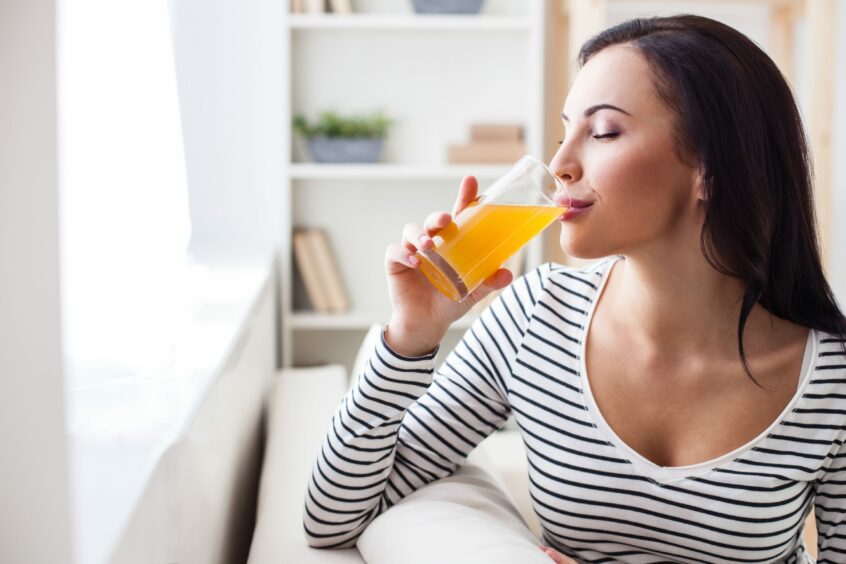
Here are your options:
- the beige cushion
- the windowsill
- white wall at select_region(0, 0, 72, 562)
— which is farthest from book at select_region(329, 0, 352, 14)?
white wall at select_region(0, 0, 72, 562)

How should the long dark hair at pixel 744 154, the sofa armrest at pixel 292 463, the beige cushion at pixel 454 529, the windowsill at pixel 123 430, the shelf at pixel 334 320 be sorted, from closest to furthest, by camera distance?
the windowsill at pixel 123 430, the beige cushion at pixel 454 529, the long dark hair at pixel 744 154, the sofa armrest at pixel 292 463, the shelf at pixel 334 320

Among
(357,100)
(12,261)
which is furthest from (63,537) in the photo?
(357,100)

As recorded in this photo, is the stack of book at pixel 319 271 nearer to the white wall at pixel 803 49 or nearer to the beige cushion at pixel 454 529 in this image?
the white wall at pixel 803 49

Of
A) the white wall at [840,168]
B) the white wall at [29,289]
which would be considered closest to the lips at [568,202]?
the white wall at [29,289]

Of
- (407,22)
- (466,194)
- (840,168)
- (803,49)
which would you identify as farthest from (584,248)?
(407,22)

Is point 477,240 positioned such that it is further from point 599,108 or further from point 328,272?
point 328,272

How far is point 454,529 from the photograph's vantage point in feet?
3.63

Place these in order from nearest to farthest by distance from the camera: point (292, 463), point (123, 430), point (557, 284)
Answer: point (123, 430) → point (557, 284) → point (292, 463)

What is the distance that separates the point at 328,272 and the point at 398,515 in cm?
255

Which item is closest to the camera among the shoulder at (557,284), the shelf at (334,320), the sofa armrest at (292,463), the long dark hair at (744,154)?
the long dark hair at (744,154)

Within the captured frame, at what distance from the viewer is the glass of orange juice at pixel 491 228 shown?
→ 1096 mm

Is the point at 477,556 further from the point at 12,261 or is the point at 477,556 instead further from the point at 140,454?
the point at 12,261

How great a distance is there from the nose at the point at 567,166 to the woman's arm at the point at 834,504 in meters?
0.48

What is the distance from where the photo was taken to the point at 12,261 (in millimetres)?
504
